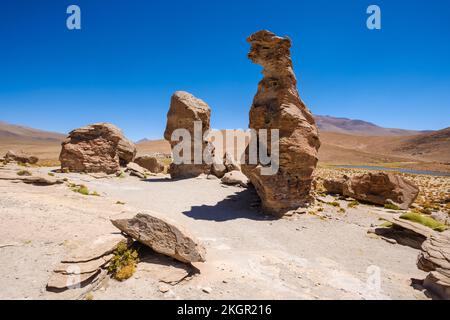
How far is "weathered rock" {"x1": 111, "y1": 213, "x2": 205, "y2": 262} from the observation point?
700 cm

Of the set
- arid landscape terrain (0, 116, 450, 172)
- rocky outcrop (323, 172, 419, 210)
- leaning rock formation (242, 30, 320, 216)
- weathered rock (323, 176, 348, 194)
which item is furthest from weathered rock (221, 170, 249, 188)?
arid landscape terrain (0, 116, 450, 172)

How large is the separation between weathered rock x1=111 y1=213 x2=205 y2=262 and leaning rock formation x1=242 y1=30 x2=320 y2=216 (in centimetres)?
805

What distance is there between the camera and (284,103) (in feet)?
50.3

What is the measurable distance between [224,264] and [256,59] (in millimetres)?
12886

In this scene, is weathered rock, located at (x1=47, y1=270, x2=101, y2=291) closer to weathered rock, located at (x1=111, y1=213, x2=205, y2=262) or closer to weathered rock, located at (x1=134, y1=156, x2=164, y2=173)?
Answer: weathered rock, located at (x1=111, y1=213, x2=205, y2=262)

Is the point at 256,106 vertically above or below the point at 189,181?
above

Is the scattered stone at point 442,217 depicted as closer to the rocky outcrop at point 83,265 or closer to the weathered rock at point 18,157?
the rocky outcrop at point 83,265

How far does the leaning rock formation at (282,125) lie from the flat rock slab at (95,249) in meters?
9.16

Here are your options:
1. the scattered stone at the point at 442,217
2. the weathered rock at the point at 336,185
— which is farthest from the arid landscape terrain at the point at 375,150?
the scattered stone at the point at 442,217

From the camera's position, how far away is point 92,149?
24.4 meters

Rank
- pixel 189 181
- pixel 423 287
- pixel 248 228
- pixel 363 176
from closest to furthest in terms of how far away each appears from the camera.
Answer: pixel 423 287, pixel 248 228, pixel 363 176, pixel 189 181

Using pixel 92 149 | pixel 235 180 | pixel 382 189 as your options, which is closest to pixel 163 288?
pixel 235 180
